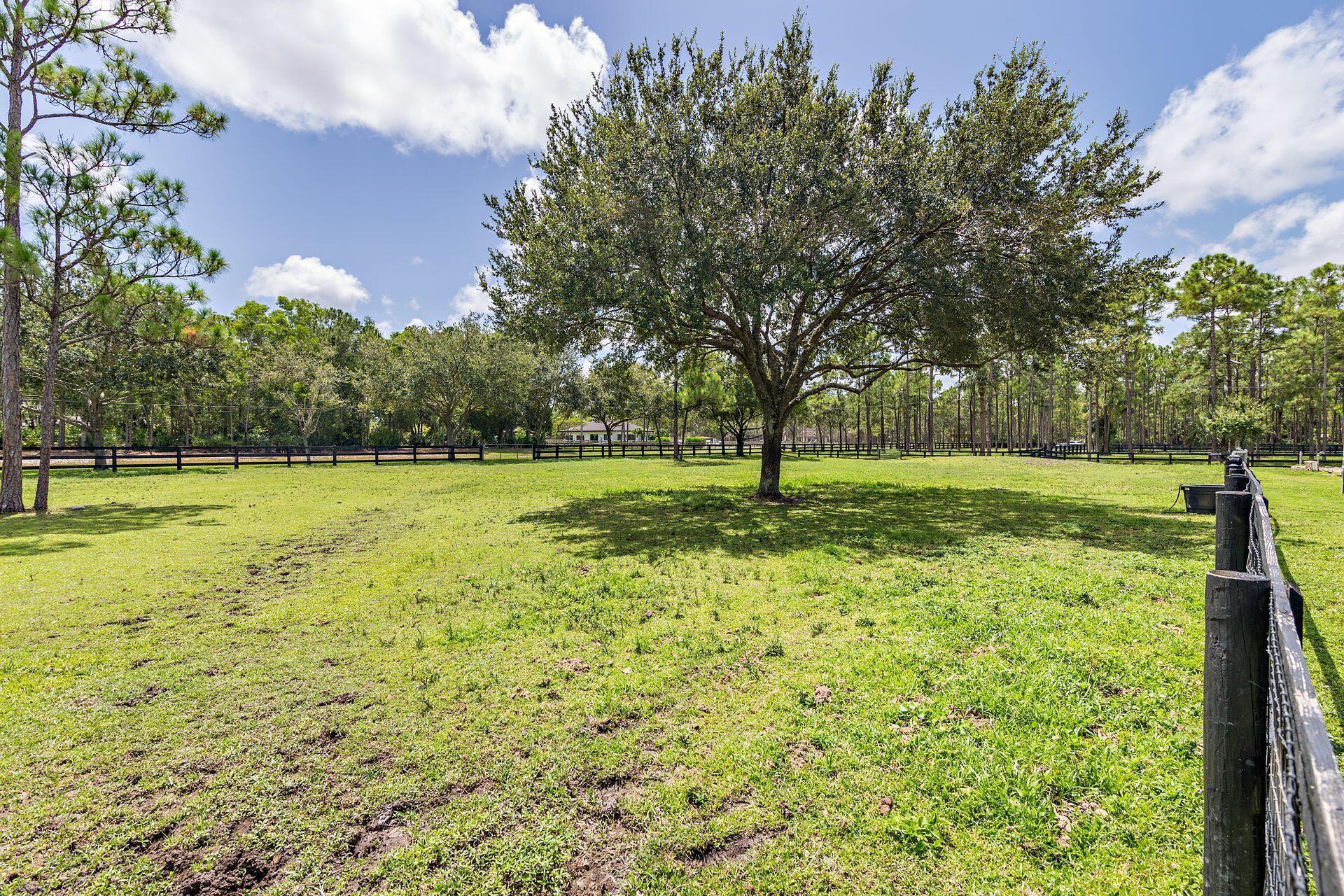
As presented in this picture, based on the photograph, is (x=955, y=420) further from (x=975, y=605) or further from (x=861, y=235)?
(x=975, y=605)

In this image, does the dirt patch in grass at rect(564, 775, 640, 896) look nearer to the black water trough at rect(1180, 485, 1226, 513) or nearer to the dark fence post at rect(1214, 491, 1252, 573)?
the dark fence post at rect(1214, 491, 1252, 573)

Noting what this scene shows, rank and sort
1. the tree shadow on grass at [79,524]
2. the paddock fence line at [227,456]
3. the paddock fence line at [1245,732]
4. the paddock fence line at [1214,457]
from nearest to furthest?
the paddock fence line at [1245,732], the tree shadow on grass at [79,524], the paddock fence line at [227,456], the paddock fence line at [1214,457]

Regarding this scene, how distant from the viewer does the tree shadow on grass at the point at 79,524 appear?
9070 millimetres

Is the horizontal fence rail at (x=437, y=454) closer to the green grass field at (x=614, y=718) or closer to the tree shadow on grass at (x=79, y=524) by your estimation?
the tree shadow on grass at (x=79, y=524)

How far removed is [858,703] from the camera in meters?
3.78

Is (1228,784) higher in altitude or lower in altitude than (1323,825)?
lower

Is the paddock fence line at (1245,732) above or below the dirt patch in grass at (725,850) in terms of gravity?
above

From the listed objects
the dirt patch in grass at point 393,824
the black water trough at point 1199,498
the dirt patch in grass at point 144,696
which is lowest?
the dirt patch in grass at point 393,824

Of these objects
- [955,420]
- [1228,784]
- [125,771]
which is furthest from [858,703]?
[955,420]

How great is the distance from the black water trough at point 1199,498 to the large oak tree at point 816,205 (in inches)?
179

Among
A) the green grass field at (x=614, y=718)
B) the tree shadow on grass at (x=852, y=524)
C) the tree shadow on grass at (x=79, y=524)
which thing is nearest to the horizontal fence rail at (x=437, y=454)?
the tree shadow on grass at (x=79, y=524)

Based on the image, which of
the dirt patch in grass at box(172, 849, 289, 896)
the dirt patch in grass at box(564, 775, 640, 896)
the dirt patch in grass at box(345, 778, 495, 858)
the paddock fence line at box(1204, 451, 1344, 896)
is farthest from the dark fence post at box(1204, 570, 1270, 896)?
the dirt patch in grass at box(172, 849, 289, 896)

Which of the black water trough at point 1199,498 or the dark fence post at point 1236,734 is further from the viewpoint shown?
the black water trough at point 1199,498

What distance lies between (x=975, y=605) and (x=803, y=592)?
1.81 meters
